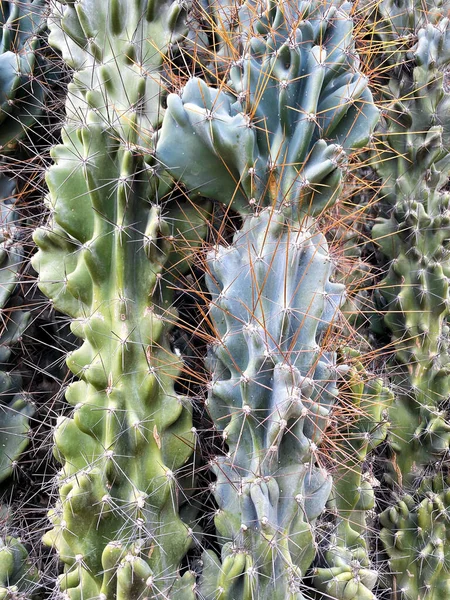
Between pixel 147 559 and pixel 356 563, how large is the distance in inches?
29.8

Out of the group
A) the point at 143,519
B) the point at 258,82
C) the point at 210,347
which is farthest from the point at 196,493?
the point at 258,82

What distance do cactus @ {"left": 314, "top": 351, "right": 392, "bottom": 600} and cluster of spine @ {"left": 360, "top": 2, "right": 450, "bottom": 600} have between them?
21 centimetres

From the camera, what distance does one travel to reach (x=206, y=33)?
7.81ft

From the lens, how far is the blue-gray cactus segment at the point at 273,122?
1908 mm

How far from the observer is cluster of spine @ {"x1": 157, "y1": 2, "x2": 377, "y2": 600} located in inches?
69.7

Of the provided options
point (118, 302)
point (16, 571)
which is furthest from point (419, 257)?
point (16, 571)

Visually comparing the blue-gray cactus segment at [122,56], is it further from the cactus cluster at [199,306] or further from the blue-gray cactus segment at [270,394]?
the blue-gray cactus segment at [270,394]

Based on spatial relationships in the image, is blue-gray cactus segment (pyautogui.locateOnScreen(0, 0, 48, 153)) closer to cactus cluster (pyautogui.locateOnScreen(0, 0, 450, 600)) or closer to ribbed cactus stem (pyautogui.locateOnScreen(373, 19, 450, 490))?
cactus cluster (pyautogui.locateOnScreen(0, 0, 450, 600))

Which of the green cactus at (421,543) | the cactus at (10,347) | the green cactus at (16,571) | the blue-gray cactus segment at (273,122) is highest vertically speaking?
the blue-gray cactus segment at (273,122)

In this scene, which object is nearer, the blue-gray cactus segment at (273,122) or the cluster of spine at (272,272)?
the cluster of spine at (272,272)

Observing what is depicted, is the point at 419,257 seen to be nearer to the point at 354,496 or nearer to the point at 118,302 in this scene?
the point at 354,496

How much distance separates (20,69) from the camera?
2.42 m

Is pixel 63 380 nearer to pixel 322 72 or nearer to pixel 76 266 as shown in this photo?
pixel 76 266

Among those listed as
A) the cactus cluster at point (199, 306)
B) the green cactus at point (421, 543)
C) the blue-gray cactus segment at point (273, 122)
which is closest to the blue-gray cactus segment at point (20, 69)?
the cactus cluster at point (199, 306)
